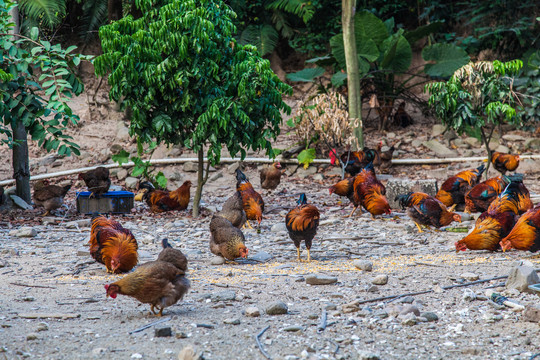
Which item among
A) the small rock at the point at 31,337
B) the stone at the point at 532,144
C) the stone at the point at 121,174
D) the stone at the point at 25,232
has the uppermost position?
the stone at the point at 532,144

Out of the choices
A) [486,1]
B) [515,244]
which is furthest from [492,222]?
[486,1]

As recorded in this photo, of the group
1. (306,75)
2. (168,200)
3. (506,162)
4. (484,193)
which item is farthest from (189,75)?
(306,75)

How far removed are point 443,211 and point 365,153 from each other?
4484mm

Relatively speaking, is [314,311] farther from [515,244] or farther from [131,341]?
[515,244]

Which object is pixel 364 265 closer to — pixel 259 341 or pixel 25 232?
pixel 259 341

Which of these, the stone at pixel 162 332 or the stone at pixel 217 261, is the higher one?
the stone at pixel 162 332

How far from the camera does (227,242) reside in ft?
21.5

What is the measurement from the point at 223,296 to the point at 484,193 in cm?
558

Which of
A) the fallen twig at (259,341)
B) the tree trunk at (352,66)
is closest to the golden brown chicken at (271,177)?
the tree trunk at (352,66)

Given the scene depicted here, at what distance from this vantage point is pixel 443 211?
26.9 feet

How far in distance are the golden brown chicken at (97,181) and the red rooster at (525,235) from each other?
6.79 meters

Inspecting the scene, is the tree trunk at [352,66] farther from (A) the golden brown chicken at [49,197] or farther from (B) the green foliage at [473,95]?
(A) the golden brown chicken at [49,197]

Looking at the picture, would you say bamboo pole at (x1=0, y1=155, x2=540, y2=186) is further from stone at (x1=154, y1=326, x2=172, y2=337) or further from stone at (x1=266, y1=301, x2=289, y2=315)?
stone at (x1=154, y1=326, x2=172, y2=337)

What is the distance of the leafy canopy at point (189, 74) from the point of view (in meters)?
8.83
